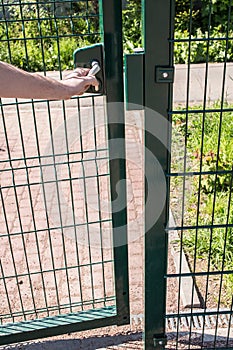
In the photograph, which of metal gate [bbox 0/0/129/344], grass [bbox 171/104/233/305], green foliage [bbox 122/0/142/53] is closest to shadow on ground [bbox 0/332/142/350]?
metal gate [bbox 0/0/129/344]

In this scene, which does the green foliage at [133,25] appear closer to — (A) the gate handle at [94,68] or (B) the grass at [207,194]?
(B) the grass at [207,194]

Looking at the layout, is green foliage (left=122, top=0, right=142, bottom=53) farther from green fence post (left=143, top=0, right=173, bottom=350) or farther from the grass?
green fence post (left=143, top=0, right=173, bottom=350)

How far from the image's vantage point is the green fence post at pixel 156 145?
179 cm

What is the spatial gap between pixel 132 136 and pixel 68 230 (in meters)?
1.94

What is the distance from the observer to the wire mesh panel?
6.91 feet

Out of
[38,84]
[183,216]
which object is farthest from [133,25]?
[38,84]

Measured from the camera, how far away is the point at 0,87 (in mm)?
1691

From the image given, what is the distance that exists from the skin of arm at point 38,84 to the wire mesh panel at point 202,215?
42 centimetres

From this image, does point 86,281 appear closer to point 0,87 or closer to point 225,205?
point 225,205

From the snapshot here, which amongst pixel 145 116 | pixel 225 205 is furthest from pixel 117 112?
pixel 225 205

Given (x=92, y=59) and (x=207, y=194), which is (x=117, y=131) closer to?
(x=92, y=59)

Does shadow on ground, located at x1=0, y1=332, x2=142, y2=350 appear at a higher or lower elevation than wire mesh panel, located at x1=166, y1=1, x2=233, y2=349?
lower

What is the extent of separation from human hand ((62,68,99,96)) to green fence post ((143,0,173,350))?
0.90 feet

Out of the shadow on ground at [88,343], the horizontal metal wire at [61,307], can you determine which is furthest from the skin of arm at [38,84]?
the shadow on ground at [88,343]
